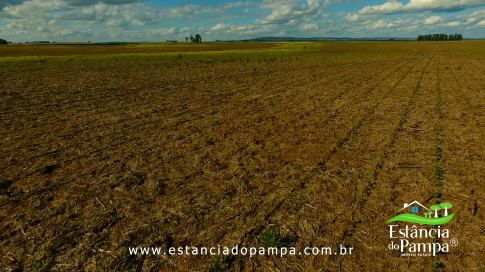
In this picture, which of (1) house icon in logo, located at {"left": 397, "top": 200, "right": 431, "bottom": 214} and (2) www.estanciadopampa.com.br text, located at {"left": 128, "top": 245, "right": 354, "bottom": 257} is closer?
(2) www.estanciadopampa.com.br text, located at {"left": 128, "top": 245, "right": 354, "bottom": 257}

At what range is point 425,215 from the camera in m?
5.78

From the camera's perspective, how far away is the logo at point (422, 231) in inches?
194

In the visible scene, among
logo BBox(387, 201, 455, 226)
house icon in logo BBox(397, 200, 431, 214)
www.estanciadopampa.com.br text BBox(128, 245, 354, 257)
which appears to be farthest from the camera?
house icon in logo BBox(397, 200, 431, 214)

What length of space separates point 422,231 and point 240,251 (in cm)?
374

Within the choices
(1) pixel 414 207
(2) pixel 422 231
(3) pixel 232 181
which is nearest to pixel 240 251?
(3) pixel 232 181

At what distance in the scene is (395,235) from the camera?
5.25m

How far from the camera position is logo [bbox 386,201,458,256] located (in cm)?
494

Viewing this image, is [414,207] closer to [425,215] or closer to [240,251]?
[425,215]

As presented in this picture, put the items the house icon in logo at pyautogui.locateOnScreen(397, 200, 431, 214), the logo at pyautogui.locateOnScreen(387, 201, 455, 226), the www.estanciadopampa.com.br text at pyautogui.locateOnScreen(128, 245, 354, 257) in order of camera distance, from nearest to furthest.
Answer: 1. the www.estanciadopampa.com.br text at pyautogui.locateOnScreen(128, 245, 354, 257)
2. the logo at pyautogui.locateOnScreen(387, 201, 455, 226)
3. the house icon in logo at pyautogui.locateOnScreen(397, 200, 431, 214)

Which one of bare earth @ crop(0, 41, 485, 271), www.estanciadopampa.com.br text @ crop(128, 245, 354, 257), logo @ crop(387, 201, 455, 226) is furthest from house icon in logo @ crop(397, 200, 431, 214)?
www.estanciadopampa.com.br text @ crop(128, 245, 354, 257)

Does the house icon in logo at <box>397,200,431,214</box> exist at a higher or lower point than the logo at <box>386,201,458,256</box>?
higher

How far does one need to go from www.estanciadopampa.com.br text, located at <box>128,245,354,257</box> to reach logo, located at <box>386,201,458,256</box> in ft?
3.51

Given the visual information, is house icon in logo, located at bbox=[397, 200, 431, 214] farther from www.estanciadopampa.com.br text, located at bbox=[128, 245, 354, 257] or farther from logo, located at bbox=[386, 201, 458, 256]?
www.estanciadopampa.com.br text, located at bbox=[128, 245, 354, 257]

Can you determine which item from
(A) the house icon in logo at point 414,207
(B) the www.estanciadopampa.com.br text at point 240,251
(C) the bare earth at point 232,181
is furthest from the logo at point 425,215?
(B) the www.estanciadopampa.com.br text at point 240,251
